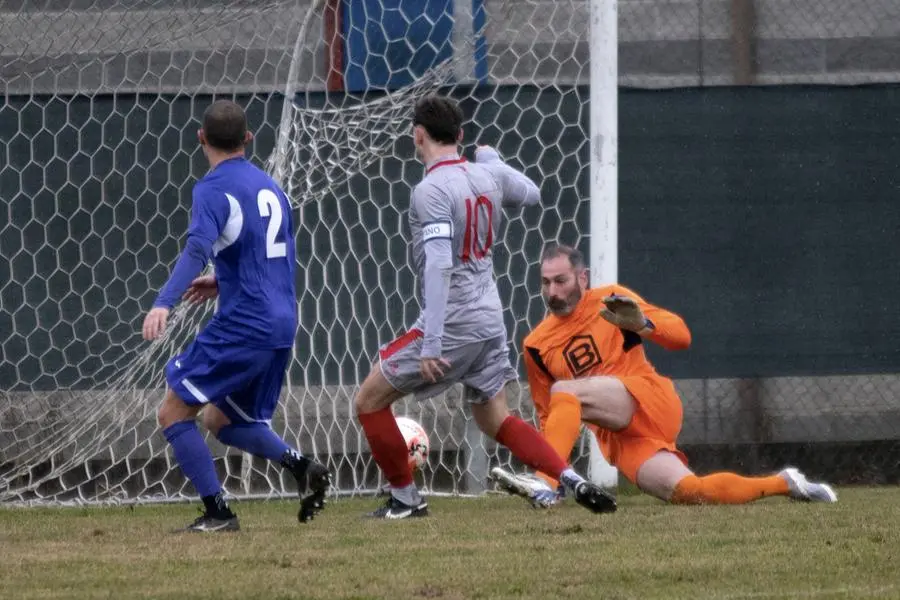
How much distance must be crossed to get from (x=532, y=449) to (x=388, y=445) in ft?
1.85

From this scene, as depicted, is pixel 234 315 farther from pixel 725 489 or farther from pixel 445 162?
pixel 725 489

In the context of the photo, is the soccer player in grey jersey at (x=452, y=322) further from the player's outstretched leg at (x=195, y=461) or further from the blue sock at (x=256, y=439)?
the player's outstretched leg at (x=195, y=461)

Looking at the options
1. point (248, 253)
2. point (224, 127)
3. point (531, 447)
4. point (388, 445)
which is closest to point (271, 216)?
point (248, 253)

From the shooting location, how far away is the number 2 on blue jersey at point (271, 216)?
19.1 feet

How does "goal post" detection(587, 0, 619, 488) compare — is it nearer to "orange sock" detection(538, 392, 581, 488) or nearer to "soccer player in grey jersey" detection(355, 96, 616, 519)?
"orange sock" detection(538, 392, 581, 488)

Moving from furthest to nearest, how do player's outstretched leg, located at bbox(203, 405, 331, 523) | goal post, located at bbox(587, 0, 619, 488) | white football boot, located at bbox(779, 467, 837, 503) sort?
goal post, located at bbox(587, 0, 619, 488), white football boot, located at bbox(779, 467, 837, 503), player's outstretched leg, located at bbox(203, 405, 331, 523)

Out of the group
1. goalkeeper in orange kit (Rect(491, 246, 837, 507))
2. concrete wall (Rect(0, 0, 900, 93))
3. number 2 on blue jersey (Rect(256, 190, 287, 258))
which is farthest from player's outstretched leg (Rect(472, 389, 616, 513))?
concrete wall (Rect(0, 0, 900, 93))

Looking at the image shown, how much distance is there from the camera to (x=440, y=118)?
6207 mm

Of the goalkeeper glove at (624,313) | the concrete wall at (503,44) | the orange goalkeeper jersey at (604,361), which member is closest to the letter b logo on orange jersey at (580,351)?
the orange goalkeeper jersey at (604,361)

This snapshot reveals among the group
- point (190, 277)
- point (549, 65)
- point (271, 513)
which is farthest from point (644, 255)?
point (190, 277)

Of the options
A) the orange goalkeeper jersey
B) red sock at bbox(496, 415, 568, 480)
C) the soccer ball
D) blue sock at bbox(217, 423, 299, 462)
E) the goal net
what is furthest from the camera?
the goal net

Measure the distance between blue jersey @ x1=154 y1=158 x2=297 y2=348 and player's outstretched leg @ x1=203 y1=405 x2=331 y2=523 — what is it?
14.5 inches

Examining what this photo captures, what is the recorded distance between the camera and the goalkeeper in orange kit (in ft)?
22.0

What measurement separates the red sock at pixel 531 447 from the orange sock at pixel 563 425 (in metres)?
0.18
